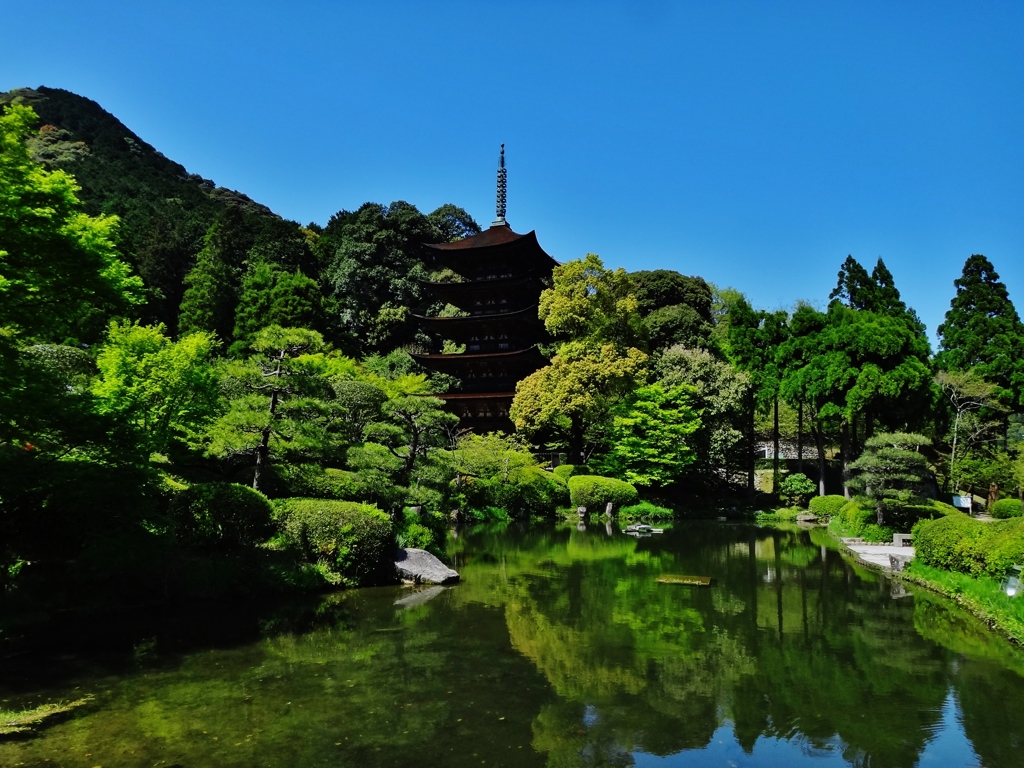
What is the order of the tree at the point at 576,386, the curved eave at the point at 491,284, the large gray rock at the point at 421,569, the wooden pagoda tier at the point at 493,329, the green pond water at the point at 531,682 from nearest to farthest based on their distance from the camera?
the green pond water at the point at 531,682 < the large gray rock at the point at 421,569 < the tree at the point at 576,386 < the wooden pagoda tier at the point at 493,329 < the curved eave at the point at 491,284

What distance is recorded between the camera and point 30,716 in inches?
230

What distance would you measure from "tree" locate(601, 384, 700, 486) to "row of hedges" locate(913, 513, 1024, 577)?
13.9 metres

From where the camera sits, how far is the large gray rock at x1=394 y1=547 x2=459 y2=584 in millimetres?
12523

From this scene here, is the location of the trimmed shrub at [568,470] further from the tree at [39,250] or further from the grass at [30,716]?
the grass at [30,716]

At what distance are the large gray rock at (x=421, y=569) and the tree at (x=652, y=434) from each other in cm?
1589

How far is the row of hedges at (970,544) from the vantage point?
34.3 ft

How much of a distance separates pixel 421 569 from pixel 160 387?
6.11 metres

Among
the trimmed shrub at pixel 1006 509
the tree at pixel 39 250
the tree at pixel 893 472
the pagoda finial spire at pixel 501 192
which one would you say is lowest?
the trimmed shrub at pixel 1006 509

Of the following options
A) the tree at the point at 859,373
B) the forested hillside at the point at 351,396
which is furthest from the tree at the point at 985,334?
the tree at the point at 859,373

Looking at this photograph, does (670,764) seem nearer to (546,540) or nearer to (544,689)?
(544,689)

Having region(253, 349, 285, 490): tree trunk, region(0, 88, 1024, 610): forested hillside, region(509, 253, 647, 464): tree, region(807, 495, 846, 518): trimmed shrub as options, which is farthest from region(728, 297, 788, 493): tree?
region(253, 349, 285, 490): tree trunk

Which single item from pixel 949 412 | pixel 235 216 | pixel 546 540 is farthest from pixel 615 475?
pixel 235 216

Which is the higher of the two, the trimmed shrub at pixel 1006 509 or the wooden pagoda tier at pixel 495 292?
the wooden pagoda tier at pixel 495 292

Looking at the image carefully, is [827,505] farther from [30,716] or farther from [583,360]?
[30,716]
